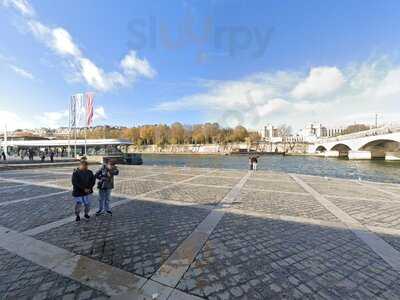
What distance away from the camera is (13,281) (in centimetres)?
345

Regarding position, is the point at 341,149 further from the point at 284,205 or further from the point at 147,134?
the point at 147,134

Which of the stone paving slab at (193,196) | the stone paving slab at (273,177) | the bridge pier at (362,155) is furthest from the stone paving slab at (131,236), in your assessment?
the bridge pier at (362,155)

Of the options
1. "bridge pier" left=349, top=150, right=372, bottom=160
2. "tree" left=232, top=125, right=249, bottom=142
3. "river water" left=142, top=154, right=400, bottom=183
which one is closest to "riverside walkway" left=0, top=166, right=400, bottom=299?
"river water" left=142, top=154, right=400, bottom=183

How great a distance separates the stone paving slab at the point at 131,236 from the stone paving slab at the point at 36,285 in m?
0.70

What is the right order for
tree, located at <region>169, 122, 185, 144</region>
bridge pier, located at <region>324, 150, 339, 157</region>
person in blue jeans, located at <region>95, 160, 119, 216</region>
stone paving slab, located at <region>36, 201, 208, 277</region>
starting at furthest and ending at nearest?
tree, located at <region>169, 122, 185, 144</region> → bridge pier, located at <region>324, 150, 339, 157</region> → person in blue jeans, located at <region>95, 160, 119, 216</region> → stone paving slab, located at <region>36, 201, 208, 277</region>

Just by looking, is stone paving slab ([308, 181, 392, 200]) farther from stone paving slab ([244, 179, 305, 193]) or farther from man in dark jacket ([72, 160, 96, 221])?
man in dark jacket ([72, 160, 96, 221])

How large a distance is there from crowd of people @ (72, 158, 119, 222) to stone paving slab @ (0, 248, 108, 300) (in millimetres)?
2458

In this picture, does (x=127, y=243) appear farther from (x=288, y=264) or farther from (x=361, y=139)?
(x=361, y=139)

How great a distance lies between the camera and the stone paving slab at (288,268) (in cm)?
327

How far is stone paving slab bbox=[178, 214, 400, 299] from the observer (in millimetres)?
3268

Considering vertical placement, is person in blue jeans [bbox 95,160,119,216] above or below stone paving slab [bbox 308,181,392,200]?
above

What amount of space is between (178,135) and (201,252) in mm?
123435

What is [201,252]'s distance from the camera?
4.44 meters

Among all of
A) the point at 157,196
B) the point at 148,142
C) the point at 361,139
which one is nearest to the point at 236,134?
the point at 148,142
